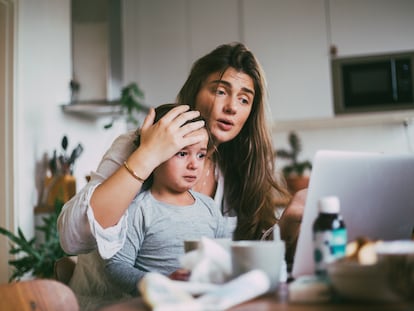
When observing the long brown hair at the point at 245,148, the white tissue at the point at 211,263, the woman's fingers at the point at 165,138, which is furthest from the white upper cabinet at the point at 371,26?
the white tissue at the point at 211,263

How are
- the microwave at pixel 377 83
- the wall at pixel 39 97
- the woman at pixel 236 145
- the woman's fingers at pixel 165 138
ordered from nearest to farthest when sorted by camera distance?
the woman's fingers at pixel 165 138 → the woman at pixel 236 145 → the wall at pixel 39 97 → the microwave at pixel 377 83

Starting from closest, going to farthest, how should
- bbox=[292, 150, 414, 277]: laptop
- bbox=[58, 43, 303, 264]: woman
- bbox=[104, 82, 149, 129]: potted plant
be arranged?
1. bbox=[292, 150, 414, 277]: laptop
2. bbox=[58, 43, 303, 264]: woman
3. bbox=[104, 82, 149, 129]: potted plant

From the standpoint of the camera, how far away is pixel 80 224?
38.9 inches

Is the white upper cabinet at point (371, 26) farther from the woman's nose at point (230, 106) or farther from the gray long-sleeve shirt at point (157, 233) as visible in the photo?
the gray long-sleeve shirt at point (157, 233)

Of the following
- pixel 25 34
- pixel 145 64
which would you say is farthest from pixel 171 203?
pixel 145 64

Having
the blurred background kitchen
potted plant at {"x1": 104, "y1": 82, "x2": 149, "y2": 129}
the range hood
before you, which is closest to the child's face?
the blurred background kitchen

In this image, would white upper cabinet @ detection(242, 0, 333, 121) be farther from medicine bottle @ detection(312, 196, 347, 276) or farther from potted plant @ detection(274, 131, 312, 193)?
medicine bottle @ detection(312, 196, 347, 276)

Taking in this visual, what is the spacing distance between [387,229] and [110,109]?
258 centimetres

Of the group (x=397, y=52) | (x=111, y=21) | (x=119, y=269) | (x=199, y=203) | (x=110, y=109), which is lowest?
(x=119, y=269)

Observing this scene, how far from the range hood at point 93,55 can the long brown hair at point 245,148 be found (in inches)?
65.9

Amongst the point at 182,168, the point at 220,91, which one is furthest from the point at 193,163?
the point at 220,91

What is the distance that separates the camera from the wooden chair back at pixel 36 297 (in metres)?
0.71

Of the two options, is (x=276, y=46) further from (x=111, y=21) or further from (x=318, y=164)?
(x=318, y=164)

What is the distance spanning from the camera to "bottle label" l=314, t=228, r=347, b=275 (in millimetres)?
665
